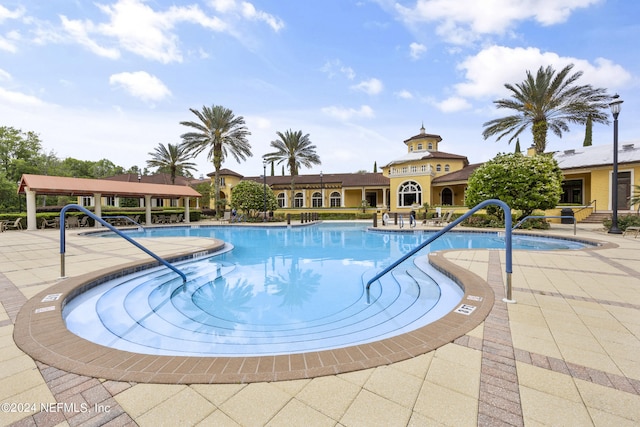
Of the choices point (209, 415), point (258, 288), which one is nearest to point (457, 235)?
point (258, 288)

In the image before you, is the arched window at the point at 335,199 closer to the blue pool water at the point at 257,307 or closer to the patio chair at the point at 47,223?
the patio chair at the point at 47,223

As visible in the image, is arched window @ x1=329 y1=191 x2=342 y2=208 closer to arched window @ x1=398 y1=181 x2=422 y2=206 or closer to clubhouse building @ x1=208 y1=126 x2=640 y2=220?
clubhouse building @ x1=208 y1=126 x2=640 y2=220

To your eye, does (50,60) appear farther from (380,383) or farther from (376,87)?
(376,87)

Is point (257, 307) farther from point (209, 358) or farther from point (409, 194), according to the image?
point (409, 194)

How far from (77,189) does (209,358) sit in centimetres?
2424

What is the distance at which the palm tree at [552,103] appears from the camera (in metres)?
18.8

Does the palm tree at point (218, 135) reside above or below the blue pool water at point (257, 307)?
above

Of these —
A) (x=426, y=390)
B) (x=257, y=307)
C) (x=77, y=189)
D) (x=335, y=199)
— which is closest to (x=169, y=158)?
(x=77, y=189)

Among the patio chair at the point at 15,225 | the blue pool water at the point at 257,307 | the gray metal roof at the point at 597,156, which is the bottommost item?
the blue pool water at the point at 257,307

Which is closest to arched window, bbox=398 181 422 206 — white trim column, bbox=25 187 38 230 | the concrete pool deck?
the concrete pool deck

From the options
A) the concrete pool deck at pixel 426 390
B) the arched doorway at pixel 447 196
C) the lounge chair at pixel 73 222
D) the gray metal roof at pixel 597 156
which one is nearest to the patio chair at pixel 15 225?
the lounge chair at pixel 73 222

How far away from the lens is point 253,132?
28.9 metres

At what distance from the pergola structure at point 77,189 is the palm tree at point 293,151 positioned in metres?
11.9

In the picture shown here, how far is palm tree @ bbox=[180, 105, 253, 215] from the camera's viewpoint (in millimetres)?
27406
